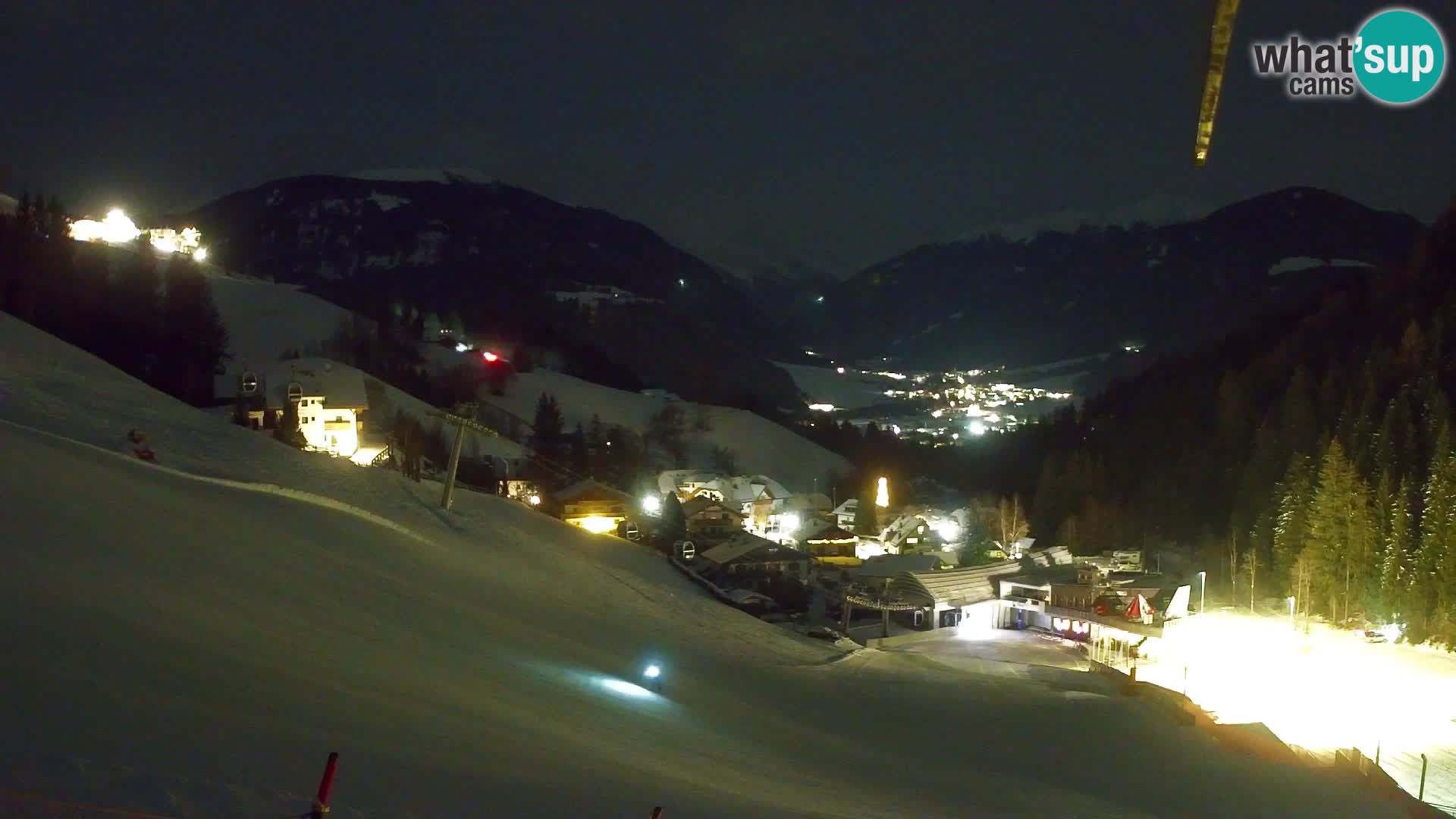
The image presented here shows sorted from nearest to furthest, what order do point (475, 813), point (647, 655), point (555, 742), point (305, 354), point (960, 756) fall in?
point (475, 813) < point (555, 742) < point (960, 756) < point (647, 655) < point (305, 354)

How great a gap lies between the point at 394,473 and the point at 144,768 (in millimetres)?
20263

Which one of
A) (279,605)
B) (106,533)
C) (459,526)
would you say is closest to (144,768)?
(279,605)

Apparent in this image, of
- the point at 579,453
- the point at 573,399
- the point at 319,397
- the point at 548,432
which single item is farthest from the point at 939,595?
the point at 573,399

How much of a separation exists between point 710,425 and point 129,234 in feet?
171

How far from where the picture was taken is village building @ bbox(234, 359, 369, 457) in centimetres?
4150

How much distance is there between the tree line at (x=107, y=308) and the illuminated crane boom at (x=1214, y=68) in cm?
3731

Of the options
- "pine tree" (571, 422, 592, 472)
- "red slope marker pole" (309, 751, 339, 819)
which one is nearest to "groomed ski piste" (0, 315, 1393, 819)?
"red slope marker pole" (309, 751, 339, 819)

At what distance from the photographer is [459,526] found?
20.2 metres

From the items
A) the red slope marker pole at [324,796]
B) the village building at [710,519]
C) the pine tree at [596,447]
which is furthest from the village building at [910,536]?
the red slope marker pole at [324,796]

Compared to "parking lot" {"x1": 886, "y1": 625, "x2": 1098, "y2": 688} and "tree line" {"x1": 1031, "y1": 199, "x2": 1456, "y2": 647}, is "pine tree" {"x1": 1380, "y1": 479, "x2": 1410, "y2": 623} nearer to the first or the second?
"tree line" {"x1": 1031, "y1": 199, "x2": 1456, "y2": 647}

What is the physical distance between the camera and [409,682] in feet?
26.5

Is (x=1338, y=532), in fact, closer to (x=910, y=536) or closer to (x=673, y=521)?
(x=910, y=536)

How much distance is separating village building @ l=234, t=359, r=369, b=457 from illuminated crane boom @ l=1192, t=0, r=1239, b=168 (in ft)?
118

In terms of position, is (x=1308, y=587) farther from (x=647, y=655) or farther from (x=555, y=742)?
(x=555, y=742)
